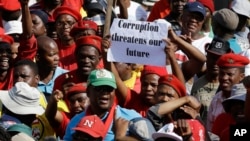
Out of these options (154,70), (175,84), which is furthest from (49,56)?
(175,84)

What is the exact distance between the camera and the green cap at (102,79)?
11906 millimetres

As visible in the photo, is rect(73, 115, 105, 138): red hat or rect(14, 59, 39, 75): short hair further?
rect(14, 59, 39, 75): short hair

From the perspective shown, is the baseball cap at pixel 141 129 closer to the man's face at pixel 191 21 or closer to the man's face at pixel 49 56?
the man's face at pixel 49 56

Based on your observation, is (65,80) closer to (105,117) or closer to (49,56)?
(49,56)

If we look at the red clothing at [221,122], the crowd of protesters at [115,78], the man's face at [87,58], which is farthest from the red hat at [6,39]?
the red clothing at [221,122]

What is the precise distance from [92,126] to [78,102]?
1417 millimetres

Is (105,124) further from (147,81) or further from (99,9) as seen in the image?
(99,9)

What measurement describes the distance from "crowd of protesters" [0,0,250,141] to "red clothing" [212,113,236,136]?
12mm

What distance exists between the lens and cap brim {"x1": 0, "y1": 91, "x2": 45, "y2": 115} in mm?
12125

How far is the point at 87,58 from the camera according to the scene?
43.3 ft

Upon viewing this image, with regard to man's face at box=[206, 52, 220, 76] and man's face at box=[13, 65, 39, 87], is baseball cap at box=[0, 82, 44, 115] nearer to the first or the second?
man's face at box=[13, 65, 39, 87]

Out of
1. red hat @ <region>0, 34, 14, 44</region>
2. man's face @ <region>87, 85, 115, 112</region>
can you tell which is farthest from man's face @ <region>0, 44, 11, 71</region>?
man's face @ <region>87, 85, 115, 112</region>

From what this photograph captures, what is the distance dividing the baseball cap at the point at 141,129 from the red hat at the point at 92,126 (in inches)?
9.8

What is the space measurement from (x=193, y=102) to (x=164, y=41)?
0.98 m
